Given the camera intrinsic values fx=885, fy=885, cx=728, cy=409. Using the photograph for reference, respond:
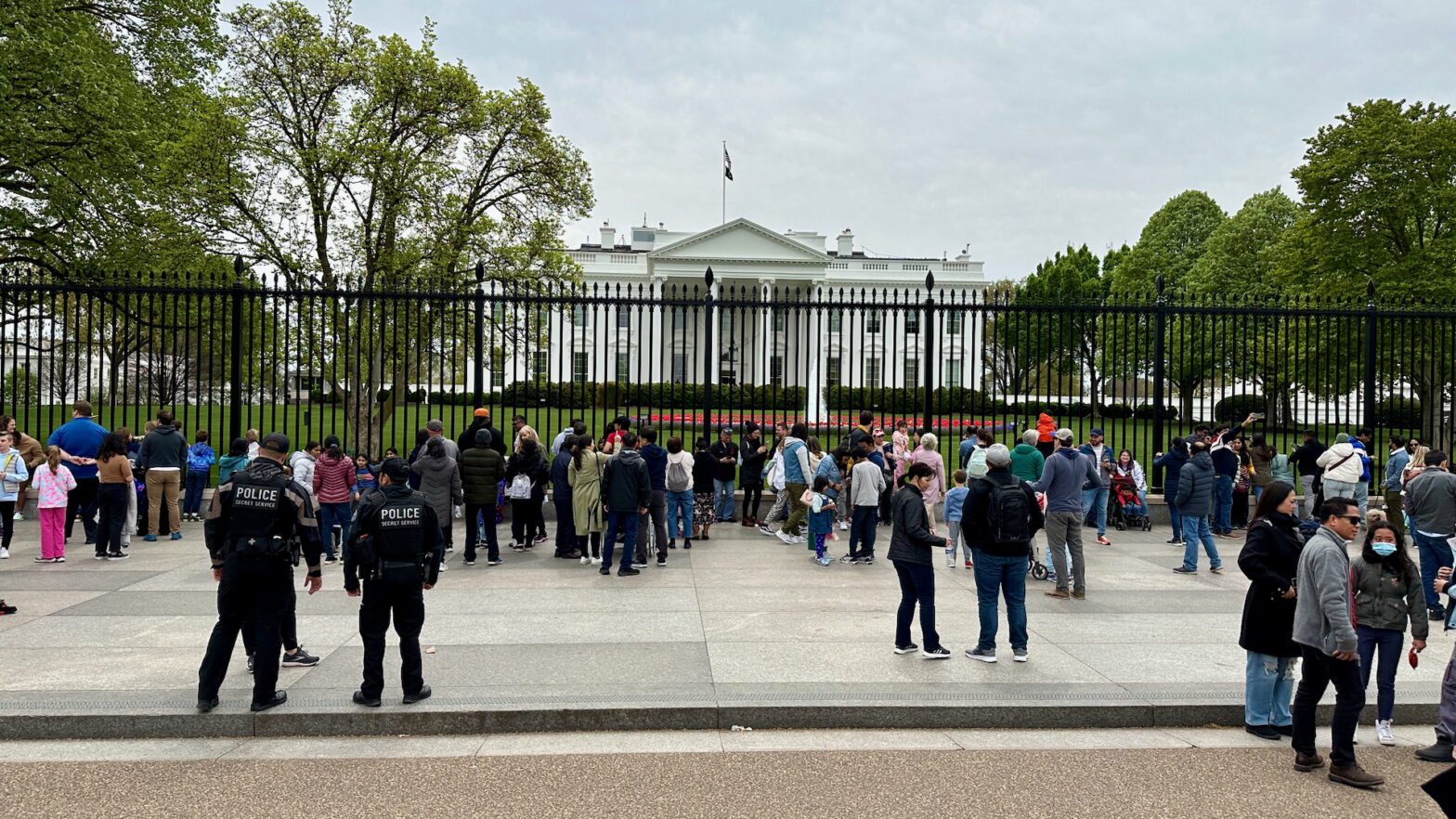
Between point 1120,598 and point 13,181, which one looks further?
point 13,181

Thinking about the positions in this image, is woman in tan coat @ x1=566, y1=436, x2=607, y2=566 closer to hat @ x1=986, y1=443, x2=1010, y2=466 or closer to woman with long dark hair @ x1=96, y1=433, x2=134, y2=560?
hat @ x1=986, y1=443, x2=1010, y2=466

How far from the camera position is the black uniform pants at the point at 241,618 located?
18.2 ft

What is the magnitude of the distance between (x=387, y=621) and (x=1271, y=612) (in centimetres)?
551

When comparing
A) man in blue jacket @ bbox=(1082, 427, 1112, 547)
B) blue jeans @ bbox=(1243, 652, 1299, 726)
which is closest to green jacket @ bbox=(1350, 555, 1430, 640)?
blue jeans @ bbox=(1243, 652, 1299, 726)

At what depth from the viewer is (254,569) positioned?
5.58 metres

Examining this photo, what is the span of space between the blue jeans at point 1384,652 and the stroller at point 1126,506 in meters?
8.62

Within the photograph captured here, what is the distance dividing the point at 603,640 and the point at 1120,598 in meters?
5.49

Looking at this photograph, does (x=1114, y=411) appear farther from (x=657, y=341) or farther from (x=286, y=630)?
(x=657, y=341)

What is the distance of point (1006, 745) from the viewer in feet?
17.8

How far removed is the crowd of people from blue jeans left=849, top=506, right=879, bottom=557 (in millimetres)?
Answer: 23

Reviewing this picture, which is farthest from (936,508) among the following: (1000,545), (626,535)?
(1000,545)

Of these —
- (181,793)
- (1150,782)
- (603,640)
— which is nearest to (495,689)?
(603,640)

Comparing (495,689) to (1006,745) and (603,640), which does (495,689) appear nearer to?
(603,640)

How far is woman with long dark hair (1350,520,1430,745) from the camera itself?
523cm
